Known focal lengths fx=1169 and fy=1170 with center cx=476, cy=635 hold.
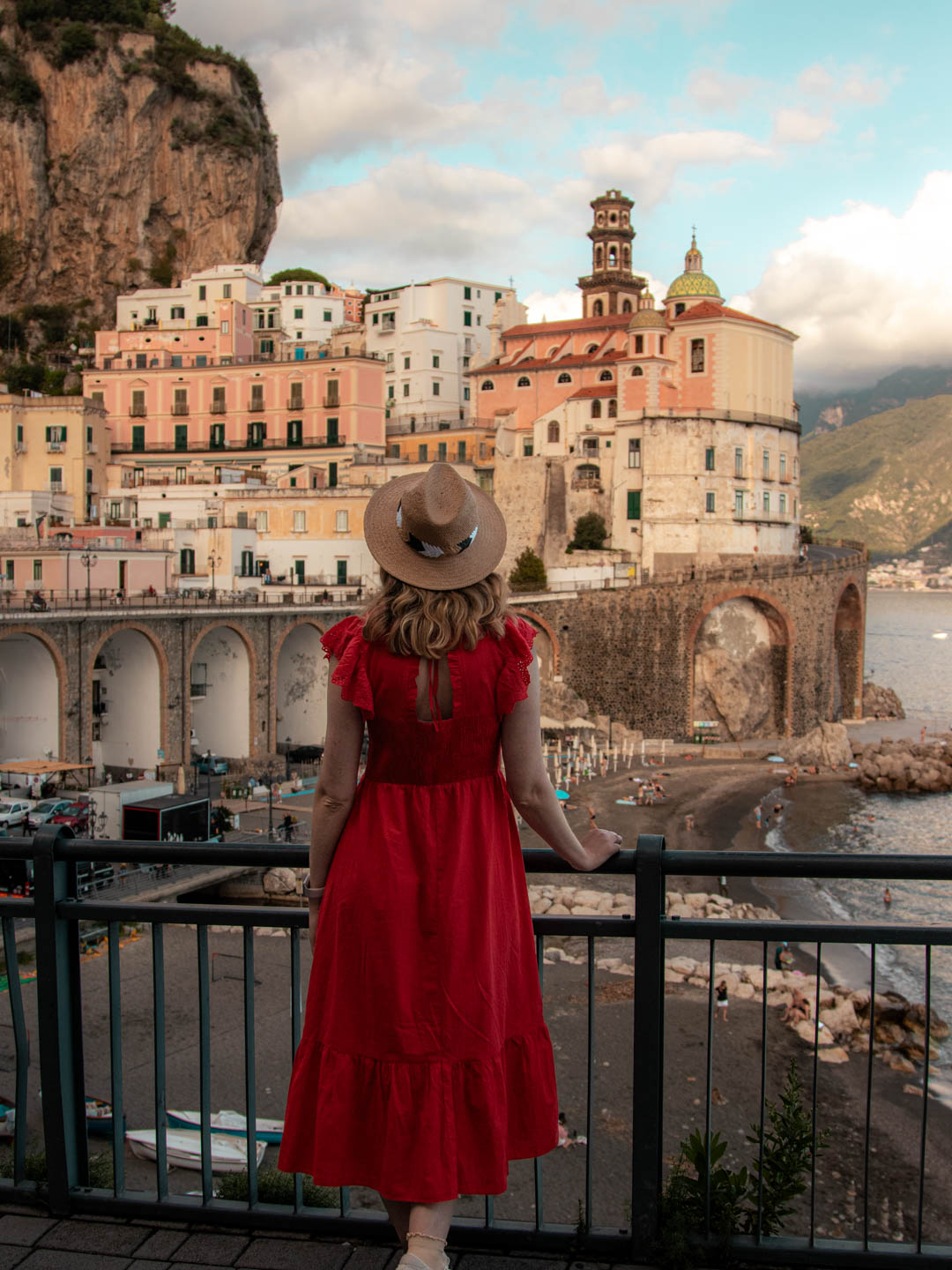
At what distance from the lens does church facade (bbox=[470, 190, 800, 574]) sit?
50750mm

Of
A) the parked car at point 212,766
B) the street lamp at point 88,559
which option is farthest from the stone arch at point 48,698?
the parked car at point 212,766

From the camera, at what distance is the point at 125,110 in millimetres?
68188

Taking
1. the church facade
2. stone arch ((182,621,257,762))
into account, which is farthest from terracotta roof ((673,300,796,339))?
stone arch ((182,621,257,762))

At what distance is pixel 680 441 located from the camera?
50.7m

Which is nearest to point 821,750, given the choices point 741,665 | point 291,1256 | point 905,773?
point 905,773

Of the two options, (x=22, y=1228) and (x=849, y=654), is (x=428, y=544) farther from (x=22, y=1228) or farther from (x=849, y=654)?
(x=849, y=654)

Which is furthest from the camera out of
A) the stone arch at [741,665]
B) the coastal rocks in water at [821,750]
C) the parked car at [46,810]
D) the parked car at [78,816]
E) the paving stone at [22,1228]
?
the stone arch at [741,665]

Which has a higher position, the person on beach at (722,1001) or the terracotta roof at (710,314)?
the terracotta roof at (710,314)

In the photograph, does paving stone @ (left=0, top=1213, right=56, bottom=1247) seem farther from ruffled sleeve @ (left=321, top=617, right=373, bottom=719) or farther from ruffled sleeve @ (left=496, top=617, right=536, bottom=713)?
ruffled sleeve @ (left=496, top=617, right=536, bottom=713)

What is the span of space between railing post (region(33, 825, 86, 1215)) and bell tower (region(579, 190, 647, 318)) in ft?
213

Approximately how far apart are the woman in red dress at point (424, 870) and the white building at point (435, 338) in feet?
200

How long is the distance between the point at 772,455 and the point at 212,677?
2837 cm

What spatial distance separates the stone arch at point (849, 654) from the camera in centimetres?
5925

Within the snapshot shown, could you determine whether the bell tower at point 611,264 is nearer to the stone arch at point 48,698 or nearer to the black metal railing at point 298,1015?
the stone arch at point 48,698
